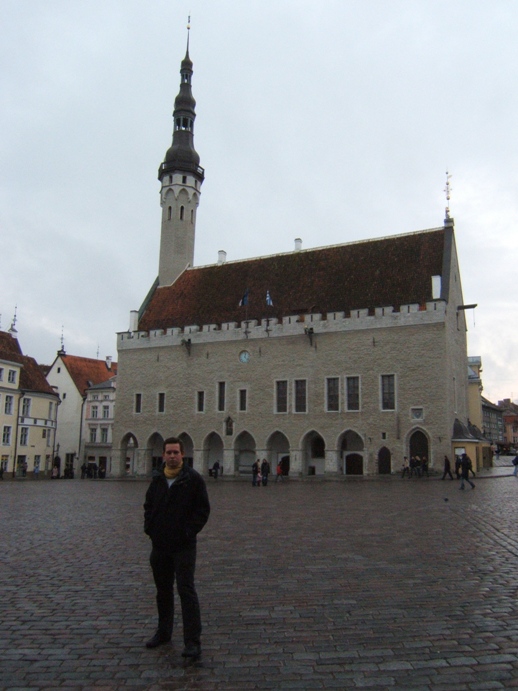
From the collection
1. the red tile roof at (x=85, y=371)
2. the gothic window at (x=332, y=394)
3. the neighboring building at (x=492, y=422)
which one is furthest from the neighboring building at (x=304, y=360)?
the neighboring building at (x=492, y=422)

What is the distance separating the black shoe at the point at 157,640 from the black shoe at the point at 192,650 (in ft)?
1.27

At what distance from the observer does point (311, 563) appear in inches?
321

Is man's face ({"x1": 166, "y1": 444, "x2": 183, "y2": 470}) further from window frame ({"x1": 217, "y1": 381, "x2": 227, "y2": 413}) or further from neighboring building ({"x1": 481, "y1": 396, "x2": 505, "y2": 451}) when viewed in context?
neighboring building ({"x1": 481, "y1": 396, "x2": 505, "y2": 451})

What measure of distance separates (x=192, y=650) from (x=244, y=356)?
35.3 m

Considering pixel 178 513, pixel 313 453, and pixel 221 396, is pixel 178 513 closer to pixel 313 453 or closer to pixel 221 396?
pixel 313 453

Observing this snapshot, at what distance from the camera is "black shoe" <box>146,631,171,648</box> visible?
4910 millimetres

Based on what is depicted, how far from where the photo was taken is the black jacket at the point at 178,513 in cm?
495

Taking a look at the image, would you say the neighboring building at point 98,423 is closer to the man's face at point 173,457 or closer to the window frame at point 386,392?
the window frame at point 386,392

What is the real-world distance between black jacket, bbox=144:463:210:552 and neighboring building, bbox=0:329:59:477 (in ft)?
131

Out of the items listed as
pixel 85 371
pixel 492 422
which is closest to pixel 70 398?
pixel 85 371

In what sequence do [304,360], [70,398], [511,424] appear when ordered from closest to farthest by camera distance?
[304,360] < [70,398] < [511,424]

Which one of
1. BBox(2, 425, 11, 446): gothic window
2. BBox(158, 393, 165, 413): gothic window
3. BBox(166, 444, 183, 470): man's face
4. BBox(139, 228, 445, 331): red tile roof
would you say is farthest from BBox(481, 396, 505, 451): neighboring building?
BBox(166, 444, 183, 470): man's face

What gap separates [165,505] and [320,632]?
167 centimetres

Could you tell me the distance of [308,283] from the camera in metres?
40.8
